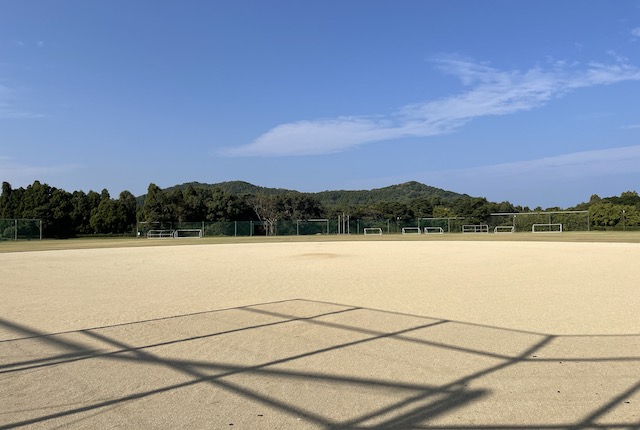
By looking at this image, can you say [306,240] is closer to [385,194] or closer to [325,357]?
[325,357]

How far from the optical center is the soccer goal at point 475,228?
210 feet

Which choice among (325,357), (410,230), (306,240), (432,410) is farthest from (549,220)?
(432,410)

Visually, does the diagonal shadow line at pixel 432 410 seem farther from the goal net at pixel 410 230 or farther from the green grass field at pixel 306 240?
the goal net at pixel 410 230

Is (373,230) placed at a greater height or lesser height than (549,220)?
lesser

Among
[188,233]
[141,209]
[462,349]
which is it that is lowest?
[462,349]

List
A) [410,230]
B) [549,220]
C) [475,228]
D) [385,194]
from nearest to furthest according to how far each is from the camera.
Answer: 1. [549,220]
2. [475,228]
3. [410,230]
4. [385,194]

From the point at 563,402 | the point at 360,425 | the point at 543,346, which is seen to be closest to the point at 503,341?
the point at 543,346

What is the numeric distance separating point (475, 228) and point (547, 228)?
855 cm

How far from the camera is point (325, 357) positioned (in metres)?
5.81

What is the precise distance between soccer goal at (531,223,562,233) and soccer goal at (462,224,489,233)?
5.67 m

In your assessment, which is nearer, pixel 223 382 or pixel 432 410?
pixel 432 410

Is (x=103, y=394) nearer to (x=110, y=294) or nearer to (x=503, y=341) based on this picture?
(x=503, y=341)

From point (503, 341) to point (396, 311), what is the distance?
2557 mm

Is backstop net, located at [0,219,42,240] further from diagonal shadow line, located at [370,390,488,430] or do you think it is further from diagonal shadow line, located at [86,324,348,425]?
diagonal shadow line, located at [370,390,488,430]
